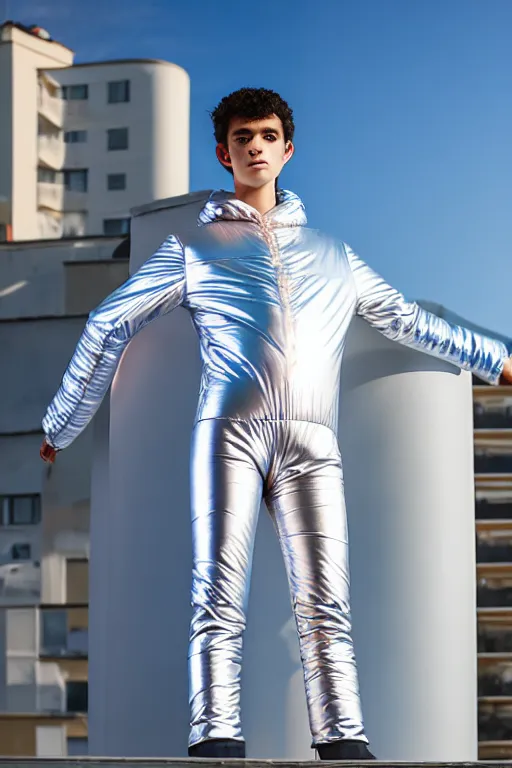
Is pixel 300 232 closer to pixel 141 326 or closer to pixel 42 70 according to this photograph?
pixel 141 326

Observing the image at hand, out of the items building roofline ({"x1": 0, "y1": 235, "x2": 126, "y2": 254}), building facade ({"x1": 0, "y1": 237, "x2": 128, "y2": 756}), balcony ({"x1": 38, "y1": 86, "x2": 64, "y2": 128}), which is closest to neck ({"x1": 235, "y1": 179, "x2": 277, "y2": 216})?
building facade ({"x1": 0, "y1": 237, "x2": 128, "y2": 756})

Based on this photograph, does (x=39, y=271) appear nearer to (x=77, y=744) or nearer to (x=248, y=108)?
(x=77, y=744)

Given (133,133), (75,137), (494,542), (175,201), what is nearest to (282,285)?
(175,201)

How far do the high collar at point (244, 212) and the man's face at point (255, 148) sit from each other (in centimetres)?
6

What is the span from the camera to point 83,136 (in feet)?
25.4

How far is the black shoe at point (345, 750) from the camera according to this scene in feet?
7.49

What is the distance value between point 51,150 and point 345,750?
18.9 ft

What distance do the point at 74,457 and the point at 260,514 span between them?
3.28 meters

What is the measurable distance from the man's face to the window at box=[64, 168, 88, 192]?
16.8 feet

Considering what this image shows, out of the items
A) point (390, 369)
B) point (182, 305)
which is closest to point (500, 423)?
point (390, 369)

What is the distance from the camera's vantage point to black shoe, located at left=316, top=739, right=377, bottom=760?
228 cm

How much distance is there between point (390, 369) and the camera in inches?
107

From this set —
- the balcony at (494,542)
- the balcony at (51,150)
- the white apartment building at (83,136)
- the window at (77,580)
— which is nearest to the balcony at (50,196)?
the white apartment building at (83,136)

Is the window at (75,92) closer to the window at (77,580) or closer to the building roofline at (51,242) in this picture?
the building roofline at (51,242)
